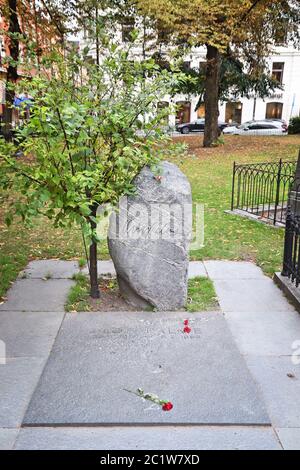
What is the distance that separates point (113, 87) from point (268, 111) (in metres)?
46.2

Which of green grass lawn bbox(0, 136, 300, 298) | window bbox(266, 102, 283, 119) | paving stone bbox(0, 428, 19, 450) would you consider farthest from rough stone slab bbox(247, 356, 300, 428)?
window bbox(266, 102, 283, 119)

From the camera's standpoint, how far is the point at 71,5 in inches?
747

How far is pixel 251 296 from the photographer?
550cm

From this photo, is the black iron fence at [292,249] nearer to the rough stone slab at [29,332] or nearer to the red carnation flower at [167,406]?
the red carnation flower at [167,406]

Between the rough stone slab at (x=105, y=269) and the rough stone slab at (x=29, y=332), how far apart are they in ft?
4.43

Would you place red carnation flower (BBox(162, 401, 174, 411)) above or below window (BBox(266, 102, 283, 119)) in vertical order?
below

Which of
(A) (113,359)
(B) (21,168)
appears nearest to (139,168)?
(B) (21,168)

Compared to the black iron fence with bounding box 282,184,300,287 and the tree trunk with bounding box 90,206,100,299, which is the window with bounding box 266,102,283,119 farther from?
the tree trunk with bounding box 90,206,100,299

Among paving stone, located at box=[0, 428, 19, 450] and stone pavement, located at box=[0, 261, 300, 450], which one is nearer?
paving stone, located at box=[0, 428, 19, 450]

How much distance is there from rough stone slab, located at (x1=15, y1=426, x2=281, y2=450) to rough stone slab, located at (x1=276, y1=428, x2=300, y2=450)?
0.17ft

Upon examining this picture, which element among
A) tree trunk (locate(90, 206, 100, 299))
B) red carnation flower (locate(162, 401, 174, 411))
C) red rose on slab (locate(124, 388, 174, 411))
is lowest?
red rose on slab (locate(124, 388, 174, 411))

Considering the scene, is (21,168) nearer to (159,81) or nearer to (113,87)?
(113,87)

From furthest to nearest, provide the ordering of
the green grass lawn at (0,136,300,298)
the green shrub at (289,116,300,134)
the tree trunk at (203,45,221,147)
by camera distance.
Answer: the green shrub at (289,116,300,134) < the tree trunk at (203,45,221,147) < the green grass lawn at (0,136,300,298)

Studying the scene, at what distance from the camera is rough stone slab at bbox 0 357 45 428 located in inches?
127
